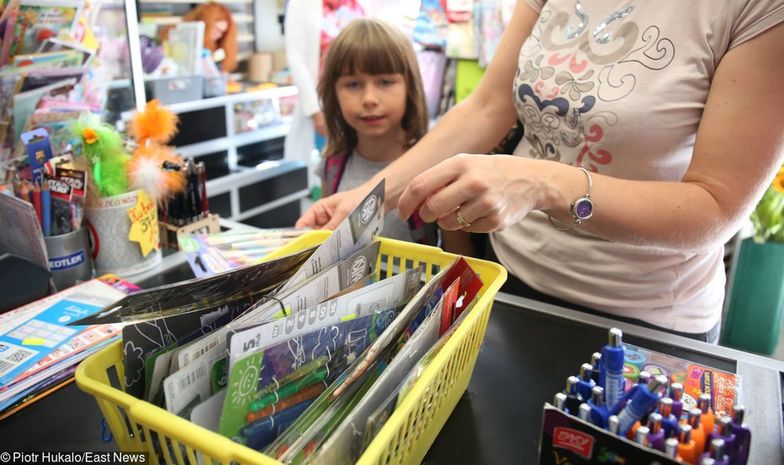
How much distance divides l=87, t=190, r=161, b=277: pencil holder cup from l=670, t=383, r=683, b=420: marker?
2.83 feet

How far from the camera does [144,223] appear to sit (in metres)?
1.01

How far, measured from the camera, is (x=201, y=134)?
2.61 metres

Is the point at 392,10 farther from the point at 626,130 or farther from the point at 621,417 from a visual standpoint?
the point at 621,417

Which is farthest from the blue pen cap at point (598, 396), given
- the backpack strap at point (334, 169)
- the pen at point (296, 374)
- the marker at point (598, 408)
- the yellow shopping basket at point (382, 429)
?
the backpack strap at point (334, 169)

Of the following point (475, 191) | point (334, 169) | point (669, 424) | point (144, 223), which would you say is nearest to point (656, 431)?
point (669, 424)

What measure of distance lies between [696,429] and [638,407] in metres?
0.04

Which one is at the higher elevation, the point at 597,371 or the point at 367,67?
the point at 367,67

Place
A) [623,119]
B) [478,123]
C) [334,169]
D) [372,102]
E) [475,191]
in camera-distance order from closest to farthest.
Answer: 1. [475,191]
2. [623,119]
3. [478,123]
4. [372,102]
5. [334,169]

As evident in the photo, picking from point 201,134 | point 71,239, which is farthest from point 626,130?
point 201,134

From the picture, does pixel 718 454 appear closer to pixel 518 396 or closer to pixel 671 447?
pixel 671 447

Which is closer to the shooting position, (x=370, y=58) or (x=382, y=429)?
(x=382, y=429)

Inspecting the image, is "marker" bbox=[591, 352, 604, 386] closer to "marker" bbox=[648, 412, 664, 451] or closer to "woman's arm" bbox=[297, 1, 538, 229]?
"marker" bbox=[648, 412, 664, 451]

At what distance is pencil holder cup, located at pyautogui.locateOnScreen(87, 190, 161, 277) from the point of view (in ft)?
3.18

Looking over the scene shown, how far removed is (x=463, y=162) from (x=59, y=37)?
939mm
